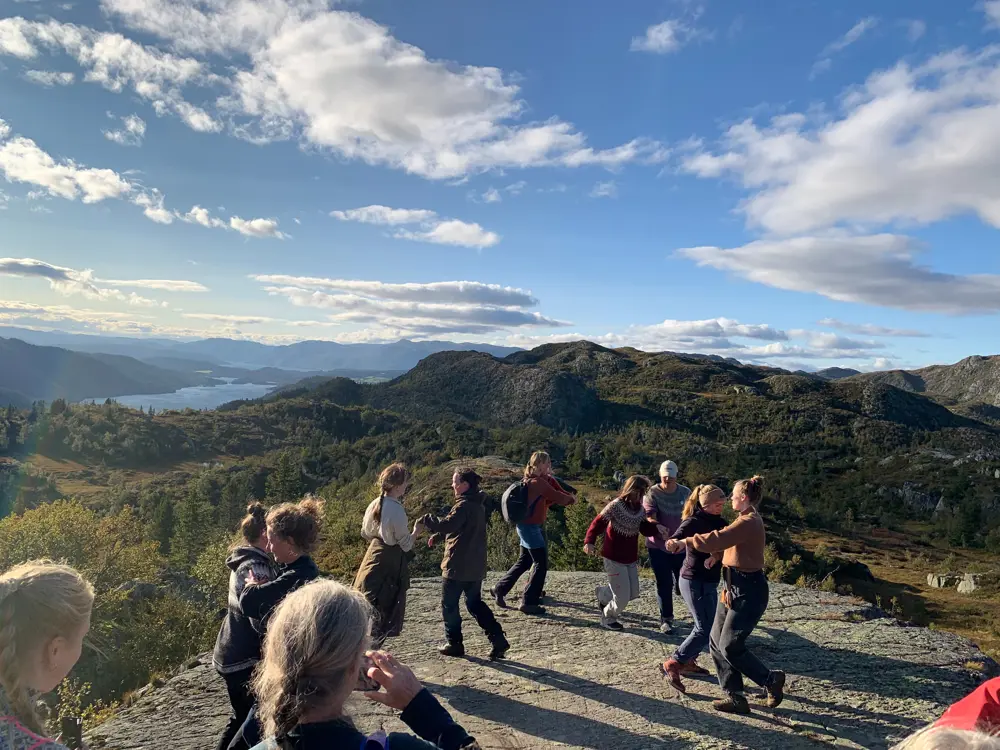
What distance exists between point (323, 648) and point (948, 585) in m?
44.0

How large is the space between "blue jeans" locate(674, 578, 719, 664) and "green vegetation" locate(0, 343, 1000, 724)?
6.80 metres

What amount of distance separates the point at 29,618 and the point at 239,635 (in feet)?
7.42

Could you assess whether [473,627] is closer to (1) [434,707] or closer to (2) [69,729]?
(2) [69,729]

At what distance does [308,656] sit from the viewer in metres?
1.87

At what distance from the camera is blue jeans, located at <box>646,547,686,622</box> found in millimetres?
7422

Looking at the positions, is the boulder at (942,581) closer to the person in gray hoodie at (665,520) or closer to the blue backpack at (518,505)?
the person in gray hoodie at (665,520)

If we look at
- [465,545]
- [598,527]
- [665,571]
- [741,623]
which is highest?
[598,527]

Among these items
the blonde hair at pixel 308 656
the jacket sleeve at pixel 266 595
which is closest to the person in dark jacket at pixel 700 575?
the jacket sleeve at pixel 266 595

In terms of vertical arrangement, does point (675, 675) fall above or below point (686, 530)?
below

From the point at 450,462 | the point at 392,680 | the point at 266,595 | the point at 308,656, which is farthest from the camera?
the point at 450,462

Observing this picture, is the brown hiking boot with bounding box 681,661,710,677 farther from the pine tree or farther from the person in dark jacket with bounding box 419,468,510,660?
the pine tree

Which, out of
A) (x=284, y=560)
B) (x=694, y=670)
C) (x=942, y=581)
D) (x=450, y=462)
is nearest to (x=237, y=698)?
(x=284, y=560)

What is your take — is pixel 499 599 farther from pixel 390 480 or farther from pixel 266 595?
pixel 266 595

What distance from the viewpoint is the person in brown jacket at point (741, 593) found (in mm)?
5250
